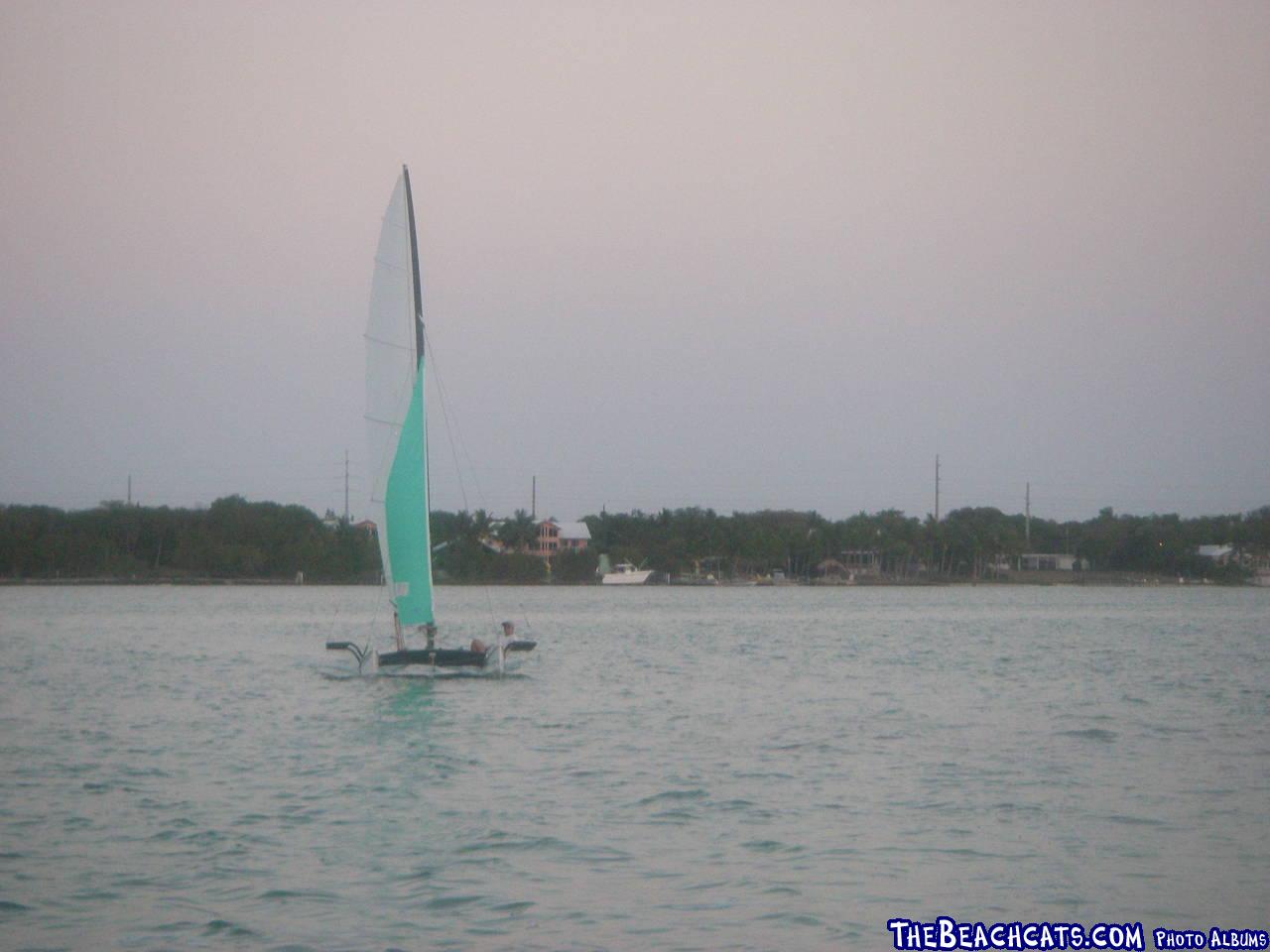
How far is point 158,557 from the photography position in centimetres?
14838

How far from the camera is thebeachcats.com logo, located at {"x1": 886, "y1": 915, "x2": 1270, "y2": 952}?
11.5 metres

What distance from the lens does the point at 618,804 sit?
682 inches

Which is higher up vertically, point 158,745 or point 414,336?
point 414,336

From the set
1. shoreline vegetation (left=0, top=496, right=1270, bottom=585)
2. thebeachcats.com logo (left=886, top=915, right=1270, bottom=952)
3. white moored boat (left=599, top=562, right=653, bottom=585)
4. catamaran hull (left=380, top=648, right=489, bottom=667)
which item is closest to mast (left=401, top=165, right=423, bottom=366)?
catamaran hull (left=380, top=648, right=489, bottom=667)

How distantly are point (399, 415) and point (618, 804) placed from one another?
15.8 m

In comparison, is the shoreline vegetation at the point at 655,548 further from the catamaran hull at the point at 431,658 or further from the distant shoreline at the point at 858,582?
the catamaran hull at the point at 431,658

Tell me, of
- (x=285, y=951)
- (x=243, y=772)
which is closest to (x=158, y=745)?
(x=243, y=772)

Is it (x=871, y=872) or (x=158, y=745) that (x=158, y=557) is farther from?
(x=871, y=872)

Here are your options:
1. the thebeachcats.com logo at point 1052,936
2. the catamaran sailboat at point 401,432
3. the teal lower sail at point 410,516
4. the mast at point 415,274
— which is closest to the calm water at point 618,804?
the thebeachcats.com logo at point 1052,936

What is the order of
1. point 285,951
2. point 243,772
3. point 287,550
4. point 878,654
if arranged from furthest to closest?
point 287,550, point 878,654, point 243,772, point 285,951

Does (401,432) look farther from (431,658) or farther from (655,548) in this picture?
(655,548)

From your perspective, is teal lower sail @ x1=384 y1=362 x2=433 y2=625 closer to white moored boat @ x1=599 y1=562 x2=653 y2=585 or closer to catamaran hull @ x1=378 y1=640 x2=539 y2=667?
catamaran hull @ x1=378 y1=640 x2=539 y2=667

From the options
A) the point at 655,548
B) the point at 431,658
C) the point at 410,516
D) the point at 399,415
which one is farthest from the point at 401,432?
the point at 655,548

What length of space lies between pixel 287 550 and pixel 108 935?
137 m
